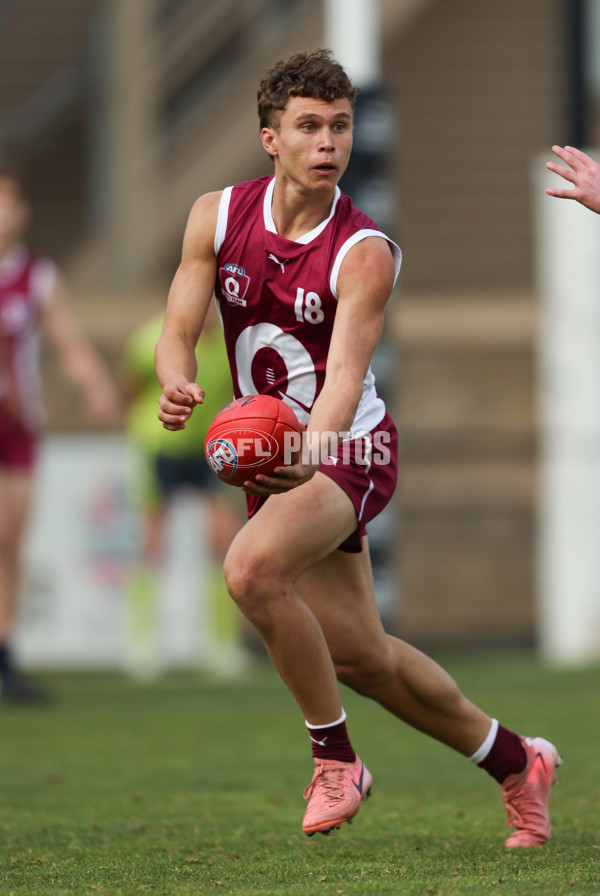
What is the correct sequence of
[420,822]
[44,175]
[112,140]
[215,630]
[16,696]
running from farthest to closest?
[44,175] < [112,140] < [215,630] < [16,696] < [420,822]

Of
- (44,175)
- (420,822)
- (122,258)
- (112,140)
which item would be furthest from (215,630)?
(44,175)

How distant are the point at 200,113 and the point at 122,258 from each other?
5.57 feet

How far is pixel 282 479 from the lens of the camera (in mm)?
3705

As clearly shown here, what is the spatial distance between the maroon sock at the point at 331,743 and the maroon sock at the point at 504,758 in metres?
0.46

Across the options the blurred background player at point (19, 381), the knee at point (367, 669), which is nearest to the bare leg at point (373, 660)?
the knee at point (367, 669)

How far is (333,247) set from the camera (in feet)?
13.5

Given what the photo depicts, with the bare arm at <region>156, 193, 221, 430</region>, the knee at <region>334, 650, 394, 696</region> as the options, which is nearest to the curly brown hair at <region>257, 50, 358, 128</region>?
the bare arm at <region>156, 193, 221, 430</region>

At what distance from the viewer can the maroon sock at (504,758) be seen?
434 centimetres

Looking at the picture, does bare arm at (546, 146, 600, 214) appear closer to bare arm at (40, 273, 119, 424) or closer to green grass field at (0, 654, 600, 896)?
green grass field at (0, 654, 600, 896)

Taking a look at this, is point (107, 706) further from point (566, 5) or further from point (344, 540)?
point (566, 5)

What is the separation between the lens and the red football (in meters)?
3.71

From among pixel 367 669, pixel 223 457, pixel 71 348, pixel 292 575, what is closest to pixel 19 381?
pixel 71 348

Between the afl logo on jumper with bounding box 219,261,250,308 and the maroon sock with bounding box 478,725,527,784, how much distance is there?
144cm

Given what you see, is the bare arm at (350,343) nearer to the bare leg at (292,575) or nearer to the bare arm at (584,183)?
the bare leg at (292,575)
